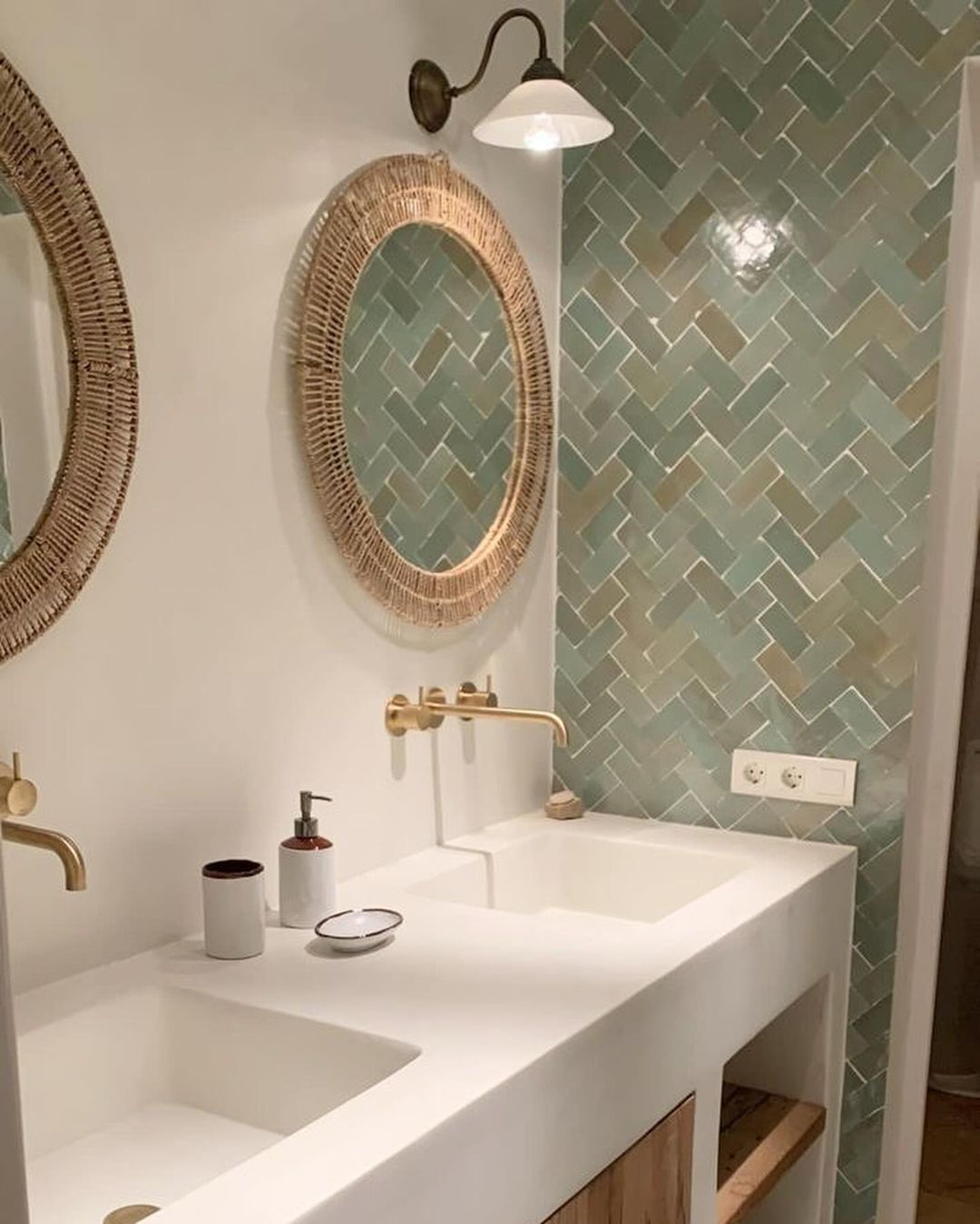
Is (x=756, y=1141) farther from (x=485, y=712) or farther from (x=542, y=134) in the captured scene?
(x=542, y=134)

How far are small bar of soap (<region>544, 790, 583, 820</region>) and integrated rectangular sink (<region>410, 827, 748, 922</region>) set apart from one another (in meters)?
0.06

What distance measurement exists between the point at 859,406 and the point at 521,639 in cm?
73

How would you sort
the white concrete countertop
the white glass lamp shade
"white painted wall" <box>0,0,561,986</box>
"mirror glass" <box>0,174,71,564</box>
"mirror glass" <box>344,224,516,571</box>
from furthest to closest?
1. "mirror glass" <box>344,224,516,571</box>
2. the white glass lamp shade
3. "white painted wall" <box>0,0,561,986</box>
4. "mirror glass" <box>0,174,71,564</box>
5. the white concrete countertop

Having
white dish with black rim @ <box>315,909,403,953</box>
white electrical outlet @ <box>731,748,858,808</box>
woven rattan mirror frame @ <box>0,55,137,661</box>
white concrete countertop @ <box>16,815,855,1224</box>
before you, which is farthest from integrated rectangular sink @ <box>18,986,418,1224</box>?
white electrical outlet @ <box>731,748,858,808</box>

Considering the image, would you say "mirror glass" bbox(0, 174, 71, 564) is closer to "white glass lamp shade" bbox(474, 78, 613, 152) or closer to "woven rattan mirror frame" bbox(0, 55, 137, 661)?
"woven rattan mirror frame" bbox(0, 55, 137, 661)

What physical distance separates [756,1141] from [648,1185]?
1.87 feet

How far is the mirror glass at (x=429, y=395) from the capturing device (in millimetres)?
1920

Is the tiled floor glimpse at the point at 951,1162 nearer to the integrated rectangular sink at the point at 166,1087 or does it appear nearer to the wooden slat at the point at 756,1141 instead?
the wooden slat at the point at 756,1141

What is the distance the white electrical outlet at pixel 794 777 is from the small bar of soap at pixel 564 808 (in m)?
0.29

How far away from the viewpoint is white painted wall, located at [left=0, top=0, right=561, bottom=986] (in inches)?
57.4

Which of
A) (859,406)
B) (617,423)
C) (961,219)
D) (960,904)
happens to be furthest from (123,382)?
(960,904)

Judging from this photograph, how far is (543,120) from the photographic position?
182cm

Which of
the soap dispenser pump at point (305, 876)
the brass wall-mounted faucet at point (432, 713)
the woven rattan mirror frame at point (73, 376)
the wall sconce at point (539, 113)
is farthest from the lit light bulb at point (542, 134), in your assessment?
the soap dispenser pump at point (305, 876)

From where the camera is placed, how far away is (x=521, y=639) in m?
2.34
